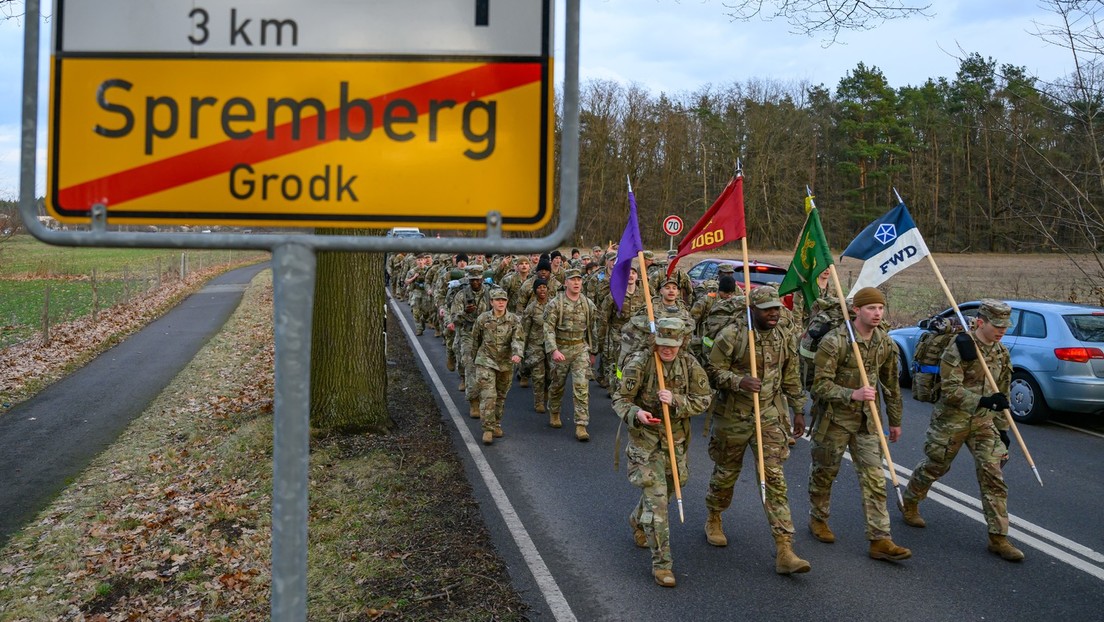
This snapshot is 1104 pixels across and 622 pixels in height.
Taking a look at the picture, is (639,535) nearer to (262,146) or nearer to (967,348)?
(967,348)

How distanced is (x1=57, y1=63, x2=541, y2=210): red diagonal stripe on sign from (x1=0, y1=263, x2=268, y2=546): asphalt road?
24.4ft

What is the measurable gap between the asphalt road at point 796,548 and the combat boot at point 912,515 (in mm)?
104

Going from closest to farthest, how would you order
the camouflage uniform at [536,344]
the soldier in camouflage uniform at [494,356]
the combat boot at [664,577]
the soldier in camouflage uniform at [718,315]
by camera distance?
1. the combat boot at [664,577]
2. the soldier in camouflage uniform at [718,315]
3. the soldier in camouflage uniform at [494,356]
4. the camouflage uniform at [536,344]

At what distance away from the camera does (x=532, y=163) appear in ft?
6.00

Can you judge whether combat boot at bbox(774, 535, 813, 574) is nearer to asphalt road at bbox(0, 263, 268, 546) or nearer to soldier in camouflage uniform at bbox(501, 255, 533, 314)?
asphalt road at bbox(0, 263, 268, 546)

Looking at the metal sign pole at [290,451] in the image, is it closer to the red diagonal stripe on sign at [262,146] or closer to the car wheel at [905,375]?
the red diagonal stripe on sign at [262,146]

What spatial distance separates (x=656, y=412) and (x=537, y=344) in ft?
19.0

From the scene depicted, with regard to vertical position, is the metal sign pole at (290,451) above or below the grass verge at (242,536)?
above

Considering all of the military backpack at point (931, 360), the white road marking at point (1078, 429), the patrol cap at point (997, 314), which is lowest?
the white road marking at point (1078, 429)

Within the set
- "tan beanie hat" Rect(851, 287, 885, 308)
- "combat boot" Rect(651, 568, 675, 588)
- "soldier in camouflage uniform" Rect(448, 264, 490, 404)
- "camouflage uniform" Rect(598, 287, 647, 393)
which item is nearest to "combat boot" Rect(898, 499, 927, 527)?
"tan beanie hat" Rect(851, 287, 885, 308)

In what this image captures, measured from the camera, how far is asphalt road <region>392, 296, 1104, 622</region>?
19.2 ft

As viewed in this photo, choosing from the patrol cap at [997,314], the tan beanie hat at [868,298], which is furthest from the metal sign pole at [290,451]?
the patrol cap at [997,314]

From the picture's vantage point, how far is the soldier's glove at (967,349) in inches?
285

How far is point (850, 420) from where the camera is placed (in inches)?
282
